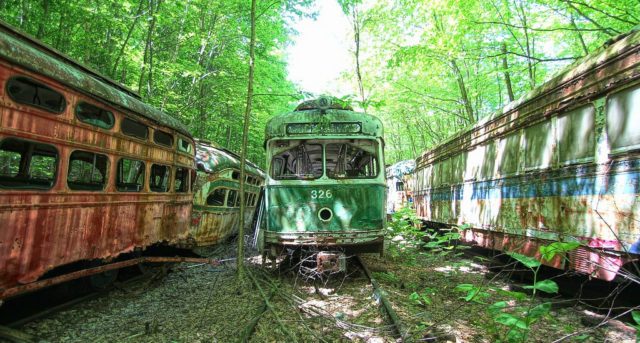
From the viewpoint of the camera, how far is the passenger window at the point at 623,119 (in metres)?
4.05

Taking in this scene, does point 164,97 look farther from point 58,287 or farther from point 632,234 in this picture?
point 632,234

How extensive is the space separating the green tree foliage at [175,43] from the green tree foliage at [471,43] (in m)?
4.35

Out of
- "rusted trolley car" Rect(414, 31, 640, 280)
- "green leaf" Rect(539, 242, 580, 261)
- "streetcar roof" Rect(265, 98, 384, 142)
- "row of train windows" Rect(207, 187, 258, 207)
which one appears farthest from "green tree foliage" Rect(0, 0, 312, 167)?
"green leaf" Rect(539, 242, 580, 261)

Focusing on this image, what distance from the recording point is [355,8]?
15047mm

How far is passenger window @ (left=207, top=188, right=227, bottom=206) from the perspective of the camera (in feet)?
33.7

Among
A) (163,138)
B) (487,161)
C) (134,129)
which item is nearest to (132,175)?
(163,138)

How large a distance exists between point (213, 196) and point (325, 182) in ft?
16.0

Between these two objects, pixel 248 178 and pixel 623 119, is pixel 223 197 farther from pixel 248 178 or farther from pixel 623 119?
pixel 623 119

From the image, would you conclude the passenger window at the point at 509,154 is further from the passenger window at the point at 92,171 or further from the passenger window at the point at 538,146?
the passenger window at the point at 92,171

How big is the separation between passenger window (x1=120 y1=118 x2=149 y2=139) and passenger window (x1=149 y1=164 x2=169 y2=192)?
0.82 metres

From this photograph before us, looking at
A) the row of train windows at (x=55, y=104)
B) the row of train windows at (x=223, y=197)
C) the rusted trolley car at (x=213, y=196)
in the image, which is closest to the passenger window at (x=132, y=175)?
the row of train windows at (x=55, y=104)

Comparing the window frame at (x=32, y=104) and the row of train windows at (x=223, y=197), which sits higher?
the window frame at (x=32, y=104)

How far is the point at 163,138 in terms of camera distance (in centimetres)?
703

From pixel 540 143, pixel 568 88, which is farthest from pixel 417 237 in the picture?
pixel 568 88
